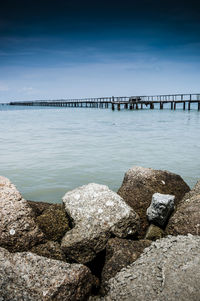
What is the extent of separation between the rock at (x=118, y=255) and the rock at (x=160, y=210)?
2.85 feet

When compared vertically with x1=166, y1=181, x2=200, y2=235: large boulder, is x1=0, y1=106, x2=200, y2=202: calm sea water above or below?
below

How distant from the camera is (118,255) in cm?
331

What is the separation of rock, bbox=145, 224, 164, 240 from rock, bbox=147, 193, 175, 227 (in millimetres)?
106

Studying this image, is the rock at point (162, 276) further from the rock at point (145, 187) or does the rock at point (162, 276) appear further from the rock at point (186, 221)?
the rock at point (145, 187)

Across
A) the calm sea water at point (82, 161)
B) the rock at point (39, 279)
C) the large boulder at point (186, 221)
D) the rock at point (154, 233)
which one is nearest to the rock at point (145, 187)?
the rock at point (154, 233)

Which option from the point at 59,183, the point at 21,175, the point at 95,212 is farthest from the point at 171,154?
the point at 95,212

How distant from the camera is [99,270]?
3.87 meters

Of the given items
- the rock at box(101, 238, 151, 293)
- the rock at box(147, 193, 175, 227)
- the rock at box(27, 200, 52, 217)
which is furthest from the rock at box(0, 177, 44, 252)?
the rock at box(147, 193, 175, 227)

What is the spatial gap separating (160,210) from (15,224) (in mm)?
2312

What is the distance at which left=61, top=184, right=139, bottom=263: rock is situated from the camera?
369cm

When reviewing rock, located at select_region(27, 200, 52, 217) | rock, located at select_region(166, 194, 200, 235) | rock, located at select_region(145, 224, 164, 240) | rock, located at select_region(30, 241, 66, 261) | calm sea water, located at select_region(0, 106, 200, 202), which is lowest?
calm sea water, located at select_region(0, 106, 200, 202)

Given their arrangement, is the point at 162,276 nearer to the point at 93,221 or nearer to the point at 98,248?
the point at 98,248

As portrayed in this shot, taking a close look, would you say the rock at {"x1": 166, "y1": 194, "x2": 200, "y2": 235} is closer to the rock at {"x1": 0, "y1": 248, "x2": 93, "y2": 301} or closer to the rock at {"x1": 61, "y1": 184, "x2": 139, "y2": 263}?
the rock at {"x1": 61, "y1": 184, "x2": 139, "y2": 263}

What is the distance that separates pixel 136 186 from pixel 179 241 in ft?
6.76
